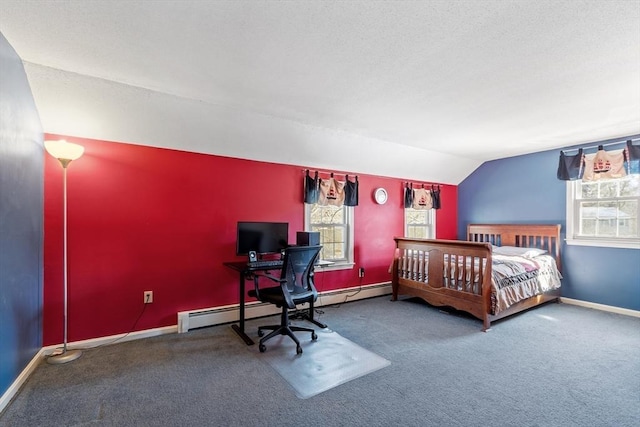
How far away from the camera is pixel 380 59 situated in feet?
6.90

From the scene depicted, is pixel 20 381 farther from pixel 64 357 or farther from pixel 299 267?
pixel 299 267

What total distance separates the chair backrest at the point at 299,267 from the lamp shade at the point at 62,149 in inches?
76.9

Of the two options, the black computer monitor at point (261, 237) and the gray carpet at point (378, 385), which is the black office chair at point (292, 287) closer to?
the gray carpet at point (378, 385)

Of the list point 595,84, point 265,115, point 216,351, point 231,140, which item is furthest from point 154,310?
point 595,84

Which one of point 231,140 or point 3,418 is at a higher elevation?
point 231,140

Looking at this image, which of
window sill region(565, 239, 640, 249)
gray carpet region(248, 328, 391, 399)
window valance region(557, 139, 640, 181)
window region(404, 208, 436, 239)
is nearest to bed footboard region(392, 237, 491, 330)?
window region(404, 208, 436, 239)

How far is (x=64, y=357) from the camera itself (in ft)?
8.14

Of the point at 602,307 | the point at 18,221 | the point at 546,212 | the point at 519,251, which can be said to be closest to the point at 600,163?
the point at 546,212

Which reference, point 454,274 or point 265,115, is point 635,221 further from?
point 265,115

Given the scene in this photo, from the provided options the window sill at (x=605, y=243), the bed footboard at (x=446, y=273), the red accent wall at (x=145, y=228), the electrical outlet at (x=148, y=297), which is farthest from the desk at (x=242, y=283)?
the window sill at (x=605, y=243)

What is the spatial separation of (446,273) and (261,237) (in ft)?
7.83

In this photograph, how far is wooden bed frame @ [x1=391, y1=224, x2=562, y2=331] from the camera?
338 cm

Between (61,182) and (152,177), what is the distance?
73 centimetres

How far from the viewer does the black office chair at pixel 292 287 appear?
2734 mm
